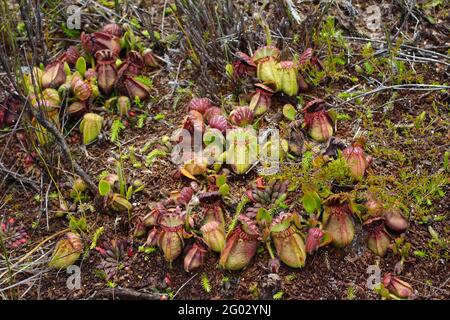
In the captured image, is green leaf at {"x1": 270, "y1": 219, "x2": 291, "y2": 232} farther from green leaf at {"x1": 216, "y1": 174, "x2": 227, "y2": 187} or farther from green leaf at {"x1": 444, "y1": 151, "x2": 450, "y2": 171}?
green leaf at {"x1": 444, "y1": 151, "x2": 450, "y2": 171}

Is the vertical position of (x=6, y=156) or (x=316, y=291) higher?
(x=6, y=156)

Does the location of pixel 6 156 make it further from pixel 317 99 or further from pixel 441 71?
pixel 441 71

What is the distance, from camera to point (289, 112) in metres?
3.16

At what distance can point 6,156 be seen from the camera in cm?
324

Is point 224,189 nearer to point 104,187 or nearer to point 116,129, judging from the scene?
point 104,187

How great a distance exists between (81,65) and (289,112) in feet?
4.35

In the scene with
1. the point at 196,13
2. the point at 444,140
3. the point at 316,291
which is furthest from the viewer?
the point at 196,13

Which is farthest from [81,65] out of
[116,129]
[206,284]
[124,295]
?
[206,284]

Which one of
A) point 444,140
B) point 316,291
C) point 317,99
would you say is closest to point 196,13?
point 317,99

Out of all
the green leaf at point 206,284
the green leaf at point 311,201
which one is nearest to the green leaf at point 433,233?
the green leaf at point 311,201

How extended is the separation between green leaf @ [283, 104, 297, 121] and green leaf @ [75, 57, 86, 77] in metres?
1.28

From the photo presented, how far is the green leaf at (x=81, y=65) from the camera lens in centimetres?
342

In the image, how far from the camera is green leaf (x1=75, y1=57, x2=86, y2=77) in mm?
3424

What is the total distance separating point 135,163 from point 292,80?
1015mm
